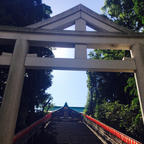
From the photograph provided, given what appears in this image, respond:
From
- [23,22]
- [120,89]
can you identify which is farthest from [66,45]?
[120,89]

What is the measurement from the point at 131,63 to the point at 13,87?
9.20ft

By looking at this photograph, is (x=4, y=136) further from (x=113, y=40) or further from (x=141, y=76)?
(x=113, y=40)

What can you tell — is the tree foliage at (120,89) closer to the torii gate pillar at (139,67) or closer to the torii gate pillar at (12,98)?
the torii gate pillar at (139,67)

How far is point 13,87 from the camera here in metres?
2.12

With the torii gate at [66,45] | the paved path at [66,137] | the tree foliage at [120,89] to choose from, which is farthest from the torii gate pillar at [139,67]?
the paved path at [66,137]

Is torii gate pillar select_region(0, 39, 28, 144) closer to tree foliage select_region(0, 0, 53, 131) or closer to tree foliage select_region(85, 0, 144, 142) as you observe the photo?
tree foliage select_region(0, 0, 53, 131)

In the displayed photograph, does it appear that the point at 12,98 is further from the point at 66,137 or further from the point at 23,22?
the point at 23,22

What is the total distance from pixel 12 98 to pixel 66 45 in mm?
Answer: 1875

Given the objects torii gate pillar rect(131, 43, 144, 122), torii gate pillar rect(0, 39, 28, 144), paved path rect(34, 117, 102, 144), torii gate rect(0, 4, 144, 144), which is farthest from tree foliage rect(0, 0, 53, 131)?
torii gate pillar rect(131, 43, 144, 122)

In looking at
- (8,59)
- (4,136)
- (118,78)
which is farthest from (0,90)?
(118,78)

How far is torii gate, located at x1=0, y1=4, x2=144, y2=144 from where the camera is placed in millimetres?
2070

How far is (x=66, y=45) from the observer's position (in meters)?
2.85

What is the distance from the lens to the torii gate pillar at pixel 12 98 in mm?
1899

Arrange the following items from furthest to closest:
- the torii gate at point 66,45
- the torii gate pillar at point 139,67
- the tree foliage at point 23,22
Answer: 1. the tree foliage at point 23,22
2. the torii gate pillar at point 139,67
3. the torii gate at point 66,45
